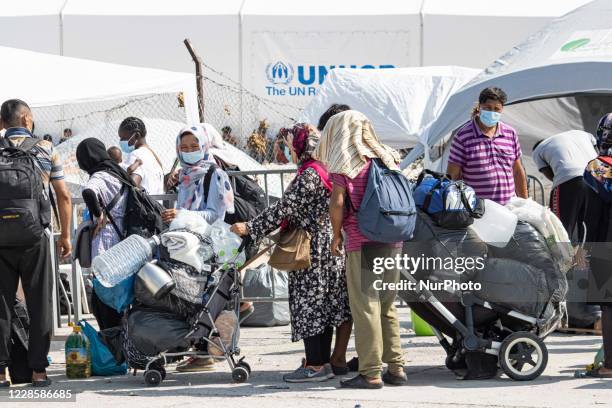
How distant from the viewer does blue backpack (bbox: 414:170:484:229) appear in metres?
6.97

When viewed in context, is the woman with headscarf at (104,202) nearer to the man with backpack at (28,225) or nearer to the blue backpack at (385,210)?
the man with backpack at (28,225)

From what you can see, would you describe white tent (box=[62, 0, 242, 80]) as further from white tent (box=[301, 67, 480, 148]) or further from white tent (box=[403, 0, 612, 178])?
white tent (box=[403, 0, 612, 178])

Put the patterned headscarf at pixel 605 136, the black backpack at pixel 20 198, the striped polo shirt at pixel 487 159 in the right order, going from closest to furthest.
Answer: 1. the black backpack at pixel 20 198
2. the patterned headscarf at pixel 605 136
3. the striped polo shirt at pixel 487 159

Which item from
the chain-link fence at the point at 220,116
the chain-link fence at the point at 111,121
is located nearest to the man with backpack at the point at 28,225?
the chain-link fence at the point at 111,121

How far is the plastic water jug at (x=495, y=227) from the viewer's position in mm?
7105

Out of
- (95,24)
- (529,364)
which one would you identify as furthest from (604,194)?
(95,24)

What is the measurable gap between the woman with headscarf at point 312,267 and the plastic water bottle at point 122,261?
0.60 meters

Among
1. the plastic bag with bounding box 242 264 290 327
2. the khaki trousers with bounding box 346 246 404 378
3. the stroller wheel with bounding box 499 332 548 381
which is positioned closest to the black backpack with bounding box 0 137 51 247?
the khaki trousers with bounding box 346 246 404 378

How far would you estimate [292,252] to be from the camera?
7.07 m

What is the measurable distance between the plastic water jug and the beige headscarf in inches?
28.2

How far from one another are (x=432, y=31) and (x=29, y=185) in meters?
17.6

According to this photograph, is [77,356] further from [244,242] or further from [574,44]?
[574,44]

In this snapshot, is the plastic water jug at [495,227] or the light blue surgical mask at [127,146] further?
the light blue surgical mask at [127,146]

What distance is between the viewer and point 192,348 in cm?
779
